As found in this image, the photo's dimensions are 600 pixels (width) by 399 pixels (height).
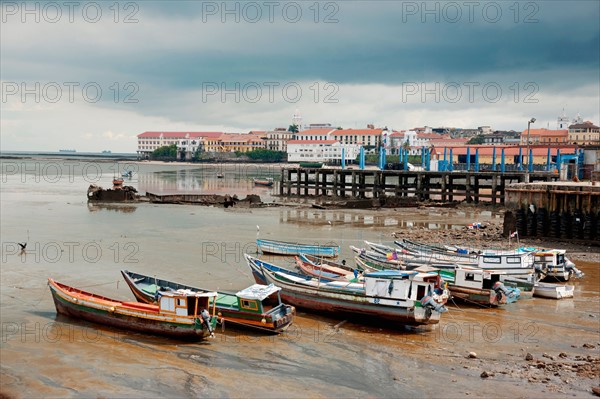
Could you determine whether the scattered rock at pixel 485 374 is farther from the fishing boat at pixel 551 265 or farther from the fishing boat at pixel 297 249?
the fishing boat at pixel 297 249

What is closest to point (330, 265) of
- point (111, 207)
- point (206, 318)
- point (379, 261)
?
point (379, 261)

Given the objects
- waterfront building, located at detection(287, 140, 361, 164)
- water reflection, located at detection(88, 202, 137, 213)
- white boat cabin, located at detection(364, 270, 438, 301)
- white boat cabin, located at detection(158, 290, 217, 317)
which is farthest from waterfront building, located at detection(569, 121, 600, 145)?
white boat cabin, located at detection(158, 290, 217, 317)

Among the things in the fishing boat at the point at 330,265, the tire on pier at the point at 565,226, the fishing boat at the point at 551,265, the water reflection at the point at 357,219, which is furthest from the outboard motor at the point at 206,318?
the water reflection at the point at 357,219

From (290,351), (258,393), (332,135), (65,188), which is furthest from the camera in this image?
(332,135)

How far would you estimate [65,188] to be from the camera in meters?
82.2

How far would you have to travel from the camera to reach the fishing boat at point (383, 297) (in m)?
18.6

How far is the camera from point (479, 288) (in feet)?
70.6

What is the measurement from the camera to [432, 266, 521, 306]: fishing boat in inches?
836

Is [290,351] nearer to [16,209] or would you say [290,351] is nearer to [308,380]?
[308,380]

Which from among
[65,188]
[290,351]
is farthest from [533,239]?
[65,188]

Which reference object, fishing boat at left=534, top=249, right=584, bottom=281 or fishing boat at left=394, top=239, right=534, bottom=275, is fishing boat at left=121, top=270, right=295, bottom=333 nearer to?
fishing boat at left=394, top=239, right=534, bottom=275

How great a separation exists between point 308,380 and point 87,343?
284 inches

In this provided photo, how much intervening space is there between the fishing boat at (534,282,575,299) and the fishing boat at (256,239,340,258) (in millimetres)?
10824

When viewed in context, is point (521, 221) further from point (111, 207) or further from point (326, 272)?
point (111, 207)
